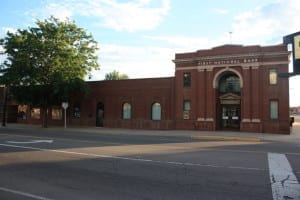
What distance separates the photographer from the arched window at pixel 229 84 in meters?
33.8

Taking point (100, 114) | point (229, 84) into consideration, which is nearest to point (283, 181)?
point (229, 84)

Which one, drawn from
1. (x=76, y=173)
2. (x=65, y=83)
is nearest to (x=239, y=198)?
(x=76, y=173)

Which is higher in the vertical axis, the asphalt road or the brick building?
the brick building

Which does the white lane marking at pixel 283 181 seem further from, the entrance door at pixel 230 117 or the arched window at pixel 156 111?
the arched window at pixel 156 111

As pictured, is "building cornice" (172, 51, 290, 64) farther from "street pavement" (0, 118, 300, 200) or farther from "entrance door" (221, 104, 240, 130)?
"street pavement" (0, 118, 300, 200)

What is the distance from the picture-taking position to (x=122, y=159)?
13.1 meters

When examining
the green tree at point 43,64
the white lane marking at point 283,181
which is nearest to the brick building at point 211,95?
the green tree at point 43,64

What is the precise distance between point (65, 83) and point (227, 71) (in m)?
15.9

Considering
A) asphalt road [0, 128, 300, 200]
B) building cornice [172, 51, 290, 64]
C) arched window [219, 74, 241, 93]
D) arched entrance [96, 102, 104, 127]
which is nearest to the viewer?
asphalt road [0, 128, 300, 200]

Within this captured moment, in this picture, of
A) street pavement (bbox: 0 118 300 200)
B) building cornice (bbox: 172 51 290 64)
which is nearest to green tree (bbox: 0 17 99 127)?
building cornice (bbox: 172 51 290 64)

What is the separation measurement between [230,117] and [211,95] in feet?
8.79

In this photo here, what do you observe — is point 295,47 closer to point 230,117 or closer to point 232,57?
point 232,57

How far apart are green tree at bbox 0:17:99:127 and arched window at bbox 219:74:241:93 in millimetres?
14230

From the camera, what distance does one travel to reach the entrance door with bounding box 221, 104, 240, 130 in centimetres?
3366
